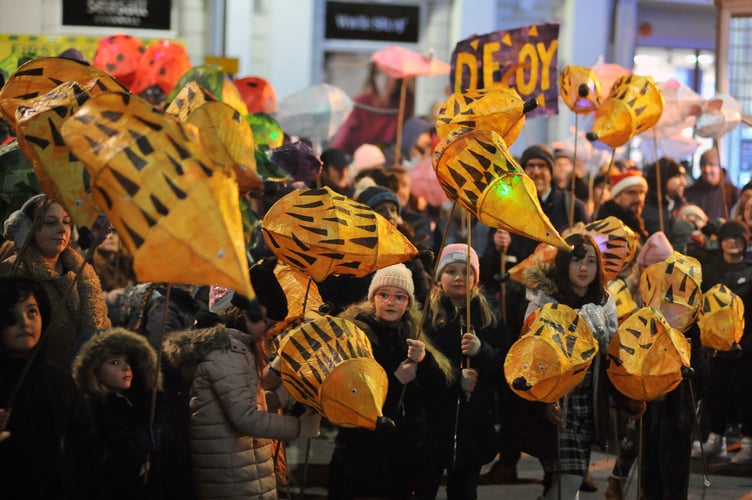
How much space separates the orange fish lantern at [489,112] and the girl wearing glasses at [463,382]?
0.80 meters

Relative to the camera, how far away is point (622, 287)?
291 inches

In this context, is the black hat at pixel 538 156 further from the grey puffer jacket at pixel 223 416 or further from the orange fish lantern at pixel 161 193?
the orange fish lantern at pixel 161 193

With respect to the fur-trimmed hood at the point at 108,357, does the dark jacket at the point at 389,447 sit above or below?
below

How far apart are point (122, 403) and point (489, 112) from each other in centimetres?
214

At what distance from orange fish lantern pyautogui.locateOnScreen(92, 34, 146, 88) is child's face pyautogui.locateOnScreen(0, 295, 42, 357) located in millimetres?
5193

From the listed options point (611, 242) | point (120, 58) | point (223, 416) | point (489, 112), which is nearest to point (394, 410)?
point (223, 416)

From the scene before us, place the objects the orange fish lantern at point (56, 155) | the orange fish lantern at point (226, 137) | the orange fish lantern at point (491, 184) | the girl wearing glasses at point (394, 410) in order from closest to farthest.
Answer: the orange fish lantern at point (226, 137) → the orange fish lantern at point (56, 155) → the orange fish lantern at point (491, 184) → the girl wearing glasses at point (394, 410)

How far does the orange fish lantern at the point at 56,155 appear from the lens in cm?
484

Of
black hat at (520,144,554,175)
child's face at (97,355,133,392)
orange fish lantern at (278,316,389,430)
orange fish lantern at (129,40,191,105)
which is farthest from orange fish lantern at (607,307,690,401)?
orange fish lantern at (129,40,191,105)

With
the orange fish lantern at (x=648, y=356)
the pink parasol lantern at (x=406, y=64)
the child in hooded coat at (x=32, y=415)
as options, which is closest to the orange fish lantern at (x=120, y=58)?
the pink parasol lantern at (x=406, y=64)

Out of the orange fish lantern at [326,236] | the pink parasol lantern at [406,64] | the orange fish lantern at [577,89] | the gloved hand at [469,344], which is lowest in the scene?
the gloved hand at [469,344]

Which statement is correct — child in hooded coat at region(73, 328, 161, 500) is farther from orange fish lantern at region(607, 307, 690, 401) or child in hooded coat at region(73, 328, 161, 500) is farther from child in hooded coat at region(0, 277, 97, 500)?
orange fish lantern at region(607, 307, 690, 401)

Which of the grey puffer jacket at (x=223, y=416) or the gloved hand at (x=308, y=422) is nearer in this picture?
the grey puffer jacket at (x=223, y=416)

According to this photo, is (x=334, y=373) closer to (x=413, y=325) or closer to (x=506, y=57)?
(x=413, y=325)
